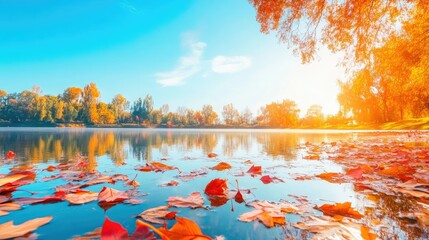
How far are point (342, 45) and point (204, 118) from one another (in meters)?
79.6

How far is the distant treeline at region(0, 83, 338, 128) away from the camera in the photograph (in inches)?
2751

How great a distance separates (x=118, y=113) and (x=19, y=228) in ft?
304

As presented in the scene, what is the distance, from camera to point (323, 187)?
123 inches

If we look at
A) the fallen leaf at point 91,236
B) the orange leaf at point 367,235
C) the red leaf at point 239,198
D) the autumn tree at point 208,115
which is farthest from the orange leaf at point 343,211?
the autumn tree at point 208,115

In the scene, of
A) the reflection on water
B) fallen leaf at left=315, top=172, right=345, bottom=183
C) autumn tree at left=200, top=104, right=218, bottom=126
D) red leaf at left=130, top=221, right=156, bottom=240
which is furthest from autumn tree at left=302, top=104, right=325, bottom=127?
red leaf at left=130, top=221, right=156, bottom=240

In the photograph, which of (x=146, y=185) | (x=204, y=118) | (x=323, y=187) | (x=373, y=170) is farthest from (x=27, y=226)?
(x=204, y=118)

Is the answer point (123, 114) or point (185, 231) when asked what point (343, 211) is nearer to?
point (185, 231)

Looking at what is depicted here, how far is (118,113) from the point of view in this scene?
87438 millimetres

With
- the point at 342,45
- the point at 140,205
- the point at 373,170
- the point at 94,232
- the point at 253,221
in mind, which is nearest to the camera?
the point at 94,232

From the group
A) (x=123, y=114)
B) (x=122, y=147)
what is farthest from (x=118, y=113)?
(x=122, y=147)

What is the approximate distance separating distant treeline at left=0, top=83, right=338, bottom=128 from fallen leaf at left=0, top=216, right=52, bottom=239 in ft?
245

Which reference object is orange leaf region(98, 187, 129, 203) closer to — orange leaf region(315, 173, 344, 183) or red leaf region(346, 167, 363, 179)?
orange leaf region(315, 173, 344, 183)

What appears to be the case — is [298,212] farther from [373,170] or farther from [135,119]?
[135,119]

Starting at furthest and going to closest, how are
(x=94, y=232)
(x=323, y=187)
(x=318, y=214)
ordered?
(x=323, y=187)
(x=318, y=214)
(x=94, y=232)
